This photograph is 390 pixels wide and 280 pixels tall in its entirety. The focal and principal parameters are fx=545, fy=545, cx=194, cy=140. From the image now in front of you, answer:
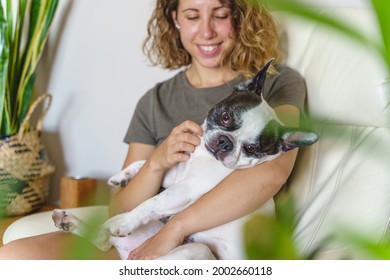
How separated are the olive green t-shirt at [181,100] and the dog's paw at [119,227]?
0.76ft

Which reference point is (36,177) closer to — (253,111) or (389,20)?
(253,111)

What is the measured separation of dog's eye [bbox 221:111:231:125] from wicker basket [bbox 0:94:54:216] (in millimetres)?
502

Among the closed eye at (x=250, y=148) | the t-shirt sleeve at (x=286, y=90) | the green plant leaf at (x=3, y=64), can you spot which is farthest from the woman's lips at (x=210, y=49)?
the green plant leaf at (x=3, y=64)

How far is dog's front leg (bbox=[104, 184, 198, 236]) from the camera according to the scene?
0.96 metres

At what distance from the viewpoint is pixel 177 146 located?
1018mm

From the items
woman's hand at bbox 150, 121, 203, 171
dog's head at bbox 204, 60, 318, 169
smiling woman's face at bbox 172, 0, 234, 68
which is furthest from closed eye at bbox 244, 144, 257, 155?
smiling woman's face at bbox 172, 0, 234, 68

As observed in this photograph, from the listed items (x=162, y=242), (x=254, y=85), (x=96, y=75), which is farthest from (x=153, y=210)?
(x=96, y=75)

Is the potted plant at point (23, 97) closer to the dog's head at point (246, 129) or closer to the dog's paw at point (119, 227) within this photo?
the dog's paw at point (119, 227)

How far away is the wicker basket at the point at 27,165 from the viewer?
1209mm

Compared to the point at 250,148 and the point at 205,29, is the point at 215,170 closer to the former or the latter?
the point at 250,148

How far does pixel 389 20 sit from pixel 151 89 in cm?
94

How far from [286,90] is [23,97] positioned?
609mm
